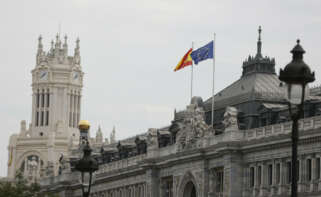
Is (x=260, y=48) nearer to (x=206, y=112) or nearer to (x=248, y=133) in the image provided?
(x=206, y=112)

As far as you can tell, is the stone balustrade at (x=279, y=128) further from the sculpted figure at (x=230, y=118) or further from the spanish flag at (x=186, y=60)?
the spanish flag at (x=186, y=60)

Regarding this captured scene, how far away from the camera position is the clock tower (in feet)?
607

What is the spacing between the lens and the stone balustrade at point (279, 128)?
265ft

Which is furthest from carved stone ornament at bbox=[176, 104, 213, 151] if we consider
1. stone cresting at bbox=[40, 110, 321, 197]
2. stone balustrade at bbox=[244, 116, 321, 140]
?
stone balustrade at bbox=[244, 116, 321, 140]

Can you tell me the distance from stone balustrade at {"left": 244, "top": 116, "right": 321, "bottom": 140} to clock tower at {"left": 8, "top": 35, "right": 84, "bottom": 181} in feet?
319

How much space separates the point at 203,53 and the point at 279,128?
16460 millimetres

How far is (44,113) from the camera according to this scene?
625ft

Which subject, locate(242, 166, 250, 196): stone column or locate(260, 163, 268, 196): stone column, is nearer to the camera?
locate(260, 163, 268, 196): stone column

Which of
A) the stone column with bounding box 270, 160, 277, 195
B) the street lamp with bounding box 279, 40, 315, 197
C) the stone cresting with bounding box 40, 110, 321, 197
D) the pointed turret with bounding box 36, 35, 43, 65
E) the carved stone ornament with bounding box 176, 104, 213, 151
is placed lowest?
the street lamp with bounding box 279, 40, 315, 197

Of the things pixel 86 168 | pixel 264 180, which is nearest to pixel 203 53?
pixel 264 180

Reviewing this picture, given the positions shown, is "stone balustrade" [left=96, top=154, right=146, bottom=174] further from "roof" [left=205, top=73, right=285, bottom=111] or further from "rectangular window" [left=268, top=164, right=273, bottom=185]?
"rectangular window" [left=268, top=164, right=273, bottom=185]

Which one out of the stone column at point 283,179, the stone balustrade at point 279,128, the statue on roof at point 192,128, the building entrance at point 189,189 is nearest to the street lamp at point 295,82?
the stone balustrade at point 279,128

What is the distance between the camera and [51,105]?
18988 cm

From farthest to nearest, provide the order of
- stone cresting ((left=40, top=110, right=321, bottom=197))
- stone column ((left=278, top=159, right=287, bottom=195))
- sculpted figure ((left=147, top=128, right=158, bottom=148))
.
→ 1. sculpted figure ((left=147, top=128, right=158, bottom=148))
2. stone cresting ((left=40, top=110, right=321, bottom=197))
3. stone column ((left=278, top=159, right=287, bottom=195))
